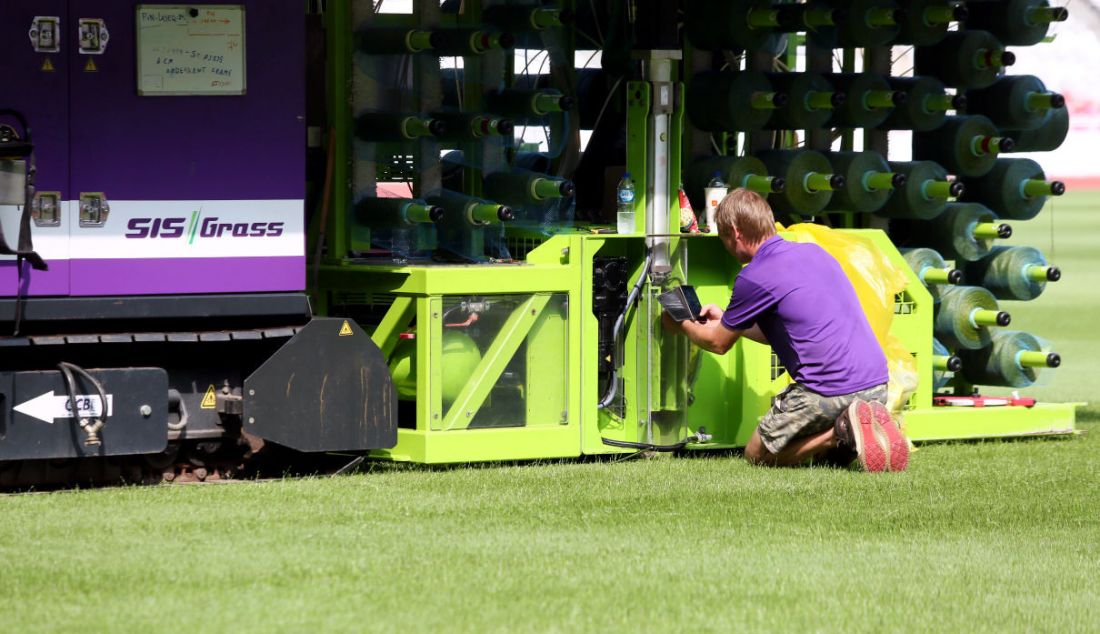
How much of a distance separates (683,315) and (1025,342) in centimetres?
278

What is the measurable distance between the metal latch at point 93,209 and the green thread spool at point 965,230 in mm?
5006

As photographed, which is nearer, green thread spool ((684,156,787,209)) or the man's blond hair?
the man's blond hair

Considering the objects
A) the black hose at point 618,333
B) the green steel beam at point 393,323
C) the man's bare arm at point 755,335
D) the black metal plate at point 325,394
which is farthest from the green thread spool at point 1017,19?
the black metal plate at point 325,394

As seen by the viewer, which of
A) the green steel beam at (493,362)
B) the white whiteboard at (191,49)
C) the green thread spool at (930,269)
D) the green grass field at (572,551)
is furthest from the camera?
the green thread spool at (930,269)

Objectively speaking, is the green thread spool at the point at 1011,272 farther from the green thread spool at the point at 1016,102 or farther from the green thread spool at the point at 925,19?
the green thread spool at the point at 925,19

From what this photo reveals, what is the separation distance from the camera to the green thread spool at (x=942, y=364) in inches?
423

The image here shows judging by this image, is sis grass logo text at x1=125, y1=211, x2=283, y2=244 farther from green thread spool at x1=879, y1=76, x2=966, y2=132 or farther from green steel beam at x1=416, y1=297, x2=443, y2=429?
green thread spool at x1=879, y1=76, x2=966, y2=132

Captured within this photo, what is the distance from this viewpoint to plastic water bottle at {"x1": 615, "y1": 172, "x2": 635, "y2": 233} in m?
9.54

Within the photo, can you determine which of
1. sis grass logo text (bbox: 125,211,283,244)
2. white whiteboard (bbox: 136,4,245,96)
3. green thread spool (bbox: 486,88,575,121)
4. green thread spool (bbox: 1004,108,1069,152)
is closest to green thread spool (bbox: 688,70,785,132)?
green thread spool (bbox: 486,88,575,121)

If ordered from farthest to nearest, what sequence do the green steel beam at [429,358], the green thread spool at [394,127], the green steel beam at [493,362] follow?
the green thread spool at [394,127]
the green steel beam at [493,362]
the green steel beam at [429,358]

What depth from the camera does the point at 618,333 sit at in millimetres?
9609

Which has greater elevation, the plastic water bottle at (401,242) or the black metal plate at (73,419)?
the plastic water bottle at (401,242)

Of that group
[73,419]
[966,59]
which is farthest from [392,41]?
[966,59]

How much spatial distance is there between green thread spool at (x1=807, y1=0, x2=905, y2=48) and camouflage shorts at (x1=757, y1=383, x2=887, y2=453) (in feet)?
6.98
